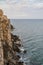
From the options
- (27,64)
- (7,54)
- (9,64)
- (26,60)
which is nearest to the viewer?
(9,64)

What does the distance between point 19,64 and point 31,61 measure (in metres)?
10.2

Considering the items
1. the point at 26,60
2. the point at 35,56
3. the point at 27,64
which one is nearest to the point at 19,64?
the point at 27,64

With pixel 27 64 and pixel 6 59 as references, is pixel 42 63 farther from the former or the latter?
pixel 6 59

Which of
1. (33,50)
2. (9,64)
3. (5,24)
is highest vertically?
(5,24)

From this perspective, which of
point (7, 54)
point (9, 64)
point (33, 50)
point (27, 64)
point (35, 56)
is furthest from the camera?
point (33, 50)

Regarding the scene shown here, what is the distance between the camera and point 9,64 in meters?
47.6

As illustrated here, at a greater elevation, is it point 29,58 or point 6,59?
point 6,59

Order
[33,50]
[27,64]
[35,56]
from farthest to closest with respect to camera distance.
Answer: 1. [33,50]
2. [35,56]
3. [27,64]

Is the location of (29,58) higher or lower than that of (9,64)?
lower

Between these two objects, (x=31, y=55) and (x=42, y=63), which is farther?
(x=31, y=55)

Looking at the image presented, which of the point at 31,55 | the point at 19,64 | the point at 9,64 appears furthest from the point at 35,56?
the point at 9,64

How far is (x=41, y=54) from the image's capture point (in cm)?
6981

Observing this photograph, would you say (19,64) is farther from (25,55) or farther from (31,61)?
(25,55)

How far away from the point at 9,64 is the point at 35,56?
21.0 m
